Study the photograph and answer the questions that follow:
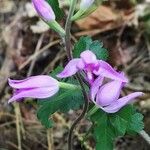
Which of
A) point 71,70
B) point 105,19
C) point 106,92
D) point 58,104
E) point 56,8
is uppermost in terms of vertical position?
point 56,8

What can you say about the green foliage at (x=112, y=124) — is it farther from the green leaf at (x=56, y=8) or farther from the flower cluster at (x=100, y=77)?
the green leaf at (x=56, y=8)

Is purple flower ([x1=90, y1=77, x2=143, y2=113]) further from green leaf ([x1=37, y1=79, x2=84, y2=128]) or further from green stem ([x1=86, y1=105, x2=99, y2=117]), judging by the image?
green leaf ([x1=37, y1=79, x2=84, y2=128])

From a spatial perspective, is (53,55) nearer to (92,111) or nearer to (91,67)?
(92,111)

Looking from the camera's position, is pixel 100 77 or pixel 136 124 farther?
pixel 136 124

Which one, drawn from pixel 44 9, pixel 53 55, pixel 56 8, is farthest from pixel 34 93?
pixel 53 55

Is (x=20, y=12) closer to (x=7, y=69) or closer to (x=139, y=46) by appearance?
(x=7, y=69)

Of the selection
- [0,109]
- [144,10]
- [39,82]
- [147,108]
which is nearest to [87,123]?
[147,108]
